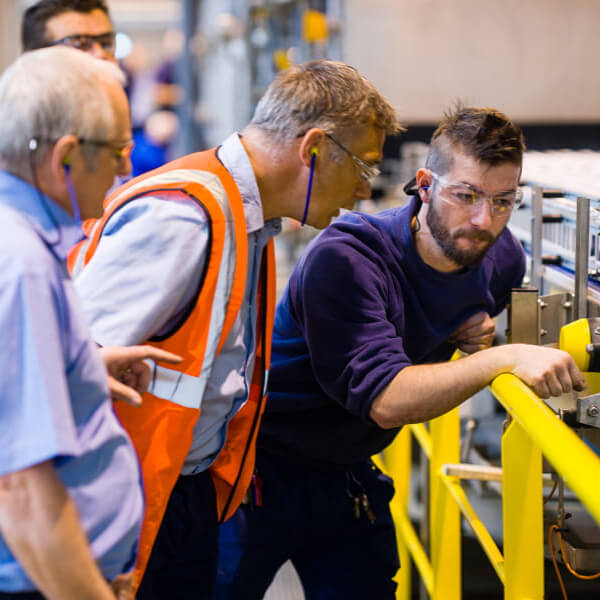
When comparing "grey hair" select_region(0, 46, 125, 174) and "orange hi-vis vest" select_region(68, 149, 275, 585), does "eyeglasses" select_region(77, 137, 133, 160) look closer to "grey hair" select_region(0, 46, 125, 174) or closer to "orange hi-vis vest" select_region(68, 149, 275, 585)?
"grey hair" select_region(0, 46, 125, 174)

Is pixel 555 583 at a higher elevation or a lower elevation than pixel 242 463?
lower

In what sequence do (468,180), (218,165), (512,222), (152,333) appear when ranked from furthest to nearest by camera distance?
1. (512,222)
2. (468,180)
3. (218,165)
4. (152,333)

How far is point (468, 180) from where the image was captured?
1.63 m


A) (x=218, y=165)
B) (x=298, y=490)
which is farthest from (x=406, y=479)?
(x=218, y=165)

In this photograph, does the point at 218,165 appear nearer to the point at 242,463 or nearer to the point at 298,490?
the point at 242,463

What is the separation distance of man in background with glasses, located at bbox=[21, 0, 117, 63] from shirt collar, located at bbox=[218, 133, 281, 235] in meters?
1.35

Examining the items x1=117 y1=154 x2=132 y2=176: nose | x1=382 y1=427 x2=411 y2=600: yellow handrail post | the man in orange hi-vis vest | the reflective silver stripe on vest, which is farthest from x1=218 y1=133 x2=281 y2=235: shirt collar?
x1=382 y1=427 x2=411 y2=600: yellow handrail post

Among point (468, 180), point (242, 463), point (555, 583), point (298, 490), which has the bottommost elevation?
point (555, 583)

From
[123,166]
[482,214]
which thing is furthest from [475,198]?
[123,166]

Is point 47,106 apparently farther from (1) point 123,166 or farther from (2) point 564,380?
(2) point 564,380

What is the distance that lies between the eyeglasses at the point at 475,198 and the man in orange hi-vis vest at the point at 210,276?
16 centimetres

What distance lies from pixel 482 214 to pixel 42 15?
179 cm

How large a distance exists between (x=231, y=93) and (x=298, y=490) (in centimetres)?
661

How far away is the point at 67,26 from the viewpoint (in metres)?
2.77
